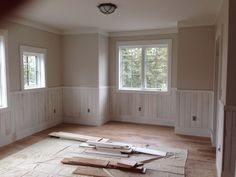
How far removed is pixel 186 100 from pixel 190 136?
30.6 inches

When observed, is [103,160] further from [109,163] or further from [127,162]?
[127,162]

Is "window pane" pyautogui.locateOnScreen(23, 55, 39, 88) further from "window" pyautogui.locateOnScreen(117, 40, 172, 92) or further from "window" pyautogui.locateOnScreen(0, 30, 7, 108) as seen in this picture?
"window" pyautogui.locateOnScreen(117, 40, 172, 92)

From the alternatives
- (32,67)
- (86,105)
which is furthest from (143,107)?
(32,67)

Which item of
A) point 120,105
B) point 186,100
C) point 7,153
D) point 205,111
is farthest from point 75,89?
point 205,111

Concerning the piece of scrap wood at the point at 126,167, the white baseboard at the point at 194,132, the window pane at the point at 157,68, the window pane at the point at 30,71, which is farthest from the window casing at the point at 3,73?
the white baseboard at the point at 194,132

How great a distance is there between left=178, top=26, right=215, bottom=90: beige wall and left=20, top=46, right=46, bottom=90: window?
3.15 meters

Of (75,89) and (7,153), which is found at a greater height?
(75,89)

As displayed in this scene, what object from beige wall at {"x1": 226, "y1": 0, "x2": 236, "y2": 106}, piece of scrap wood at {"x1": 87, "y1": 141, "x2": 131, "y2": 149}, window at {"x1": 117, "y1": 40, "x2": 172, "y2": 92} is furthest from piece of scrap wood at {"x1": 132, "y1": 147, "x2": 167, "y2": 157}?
window at {"x1": 117, "y1": 40, "x2": 172, "y2": 92}

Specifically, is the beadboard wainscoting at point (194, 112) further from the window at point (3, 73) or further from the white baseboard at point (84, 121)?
the window at point (3, 73)

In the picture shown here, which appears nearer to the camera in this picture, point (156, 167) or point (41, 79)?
point (156, 167)

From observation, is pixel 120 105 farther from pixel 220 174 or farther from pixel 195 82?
pixel 220 174

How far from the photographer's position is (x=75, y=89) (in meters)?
5.57

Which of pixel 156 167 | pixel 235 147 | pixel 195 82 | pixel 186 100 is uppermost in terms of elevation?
pixel 195 82

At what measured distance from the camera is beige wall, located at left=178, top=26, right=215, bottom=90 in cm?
441
